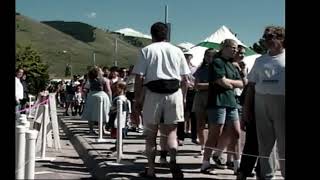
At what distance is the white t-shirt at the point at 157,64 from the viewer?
297 inches

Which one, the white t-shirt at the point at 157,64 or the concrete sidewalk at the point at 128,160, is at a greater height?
the white t-shirt at the point at 157,64

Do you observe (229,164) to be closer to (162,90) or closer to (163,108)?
(163,108)

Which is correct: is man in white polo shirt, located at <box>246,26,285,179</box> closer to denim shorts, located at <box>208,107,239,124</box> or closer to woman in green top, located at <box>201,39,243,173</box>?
woman in green top, located at <box>201,39,243,173</box>

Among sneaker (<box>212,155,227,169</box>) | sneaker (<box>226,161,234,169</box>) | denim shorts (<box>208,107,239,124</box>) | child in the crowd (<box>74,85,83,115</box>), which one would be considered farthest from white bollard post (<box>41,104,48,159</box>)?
child in the crowd (<box>74,85,83,115</box>)

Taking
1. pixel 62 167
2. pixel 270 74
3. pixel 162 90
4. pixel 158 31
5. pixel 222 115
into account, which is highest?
pixel 158 31

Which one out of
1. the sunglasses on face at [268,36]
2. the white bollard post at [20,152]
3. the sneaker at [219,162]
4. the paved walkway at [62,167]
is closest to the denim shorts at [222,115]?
the sneaker at [219,162]

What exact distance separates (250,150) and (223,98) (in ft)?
3.51

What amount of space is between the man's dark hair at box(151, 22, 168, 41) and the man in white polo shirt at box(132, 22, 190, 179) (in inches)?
2.0

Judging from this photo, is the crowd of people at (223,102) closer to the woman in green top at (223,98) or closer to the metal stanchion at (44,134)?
the woman in green top at (223,98)

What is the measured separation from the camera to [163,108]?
752cm

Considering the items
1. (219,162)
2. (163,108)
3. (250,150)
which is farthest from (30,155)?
(219,162)

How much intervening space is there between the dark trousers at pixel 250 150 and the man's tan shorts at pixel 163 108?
97 centimetres

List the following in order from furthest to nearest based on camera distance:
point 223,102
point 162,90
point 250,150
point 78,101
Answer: point 78,101 < point 223,102 < point 162,90 < point 250,150

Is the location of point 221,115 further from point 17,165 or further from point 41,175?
point 17,165
